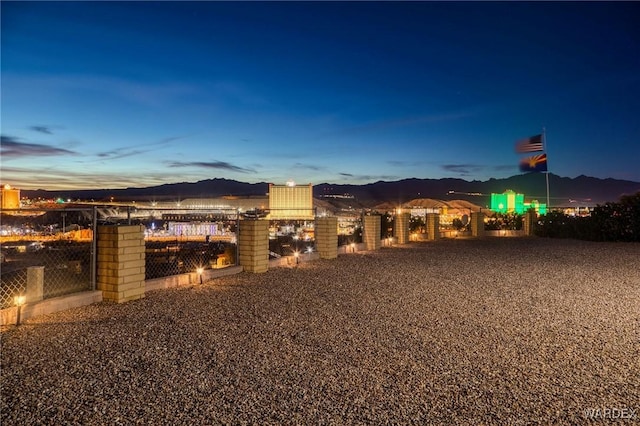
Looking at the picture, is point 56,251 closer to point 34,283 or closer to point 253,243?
point 253,243

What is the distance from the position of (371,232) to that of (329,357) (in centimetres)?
1224

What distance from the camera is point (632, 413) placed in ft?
11.4

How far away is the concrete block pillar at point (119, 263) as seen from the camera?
279 inches

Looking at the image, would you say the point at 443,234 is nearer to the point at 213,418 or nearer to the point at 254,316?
the point at 254,316

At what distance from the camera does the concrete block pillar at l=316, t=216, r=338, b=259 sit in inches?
534

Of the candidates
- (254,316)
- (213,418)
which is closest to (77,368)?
(213,418)

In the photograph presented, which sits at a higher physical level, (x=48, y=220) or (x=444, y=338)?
(x=48, y=220)

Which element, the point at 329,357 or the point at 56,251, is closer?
the point at 329,357

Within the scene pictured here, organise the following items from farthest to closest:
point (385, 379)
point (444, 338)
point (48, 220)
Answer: point (48, 220), point (444, 338), point (385, 379)

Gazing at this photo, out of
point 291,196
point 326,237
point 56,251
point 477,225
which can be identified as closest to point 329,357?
point 56,251

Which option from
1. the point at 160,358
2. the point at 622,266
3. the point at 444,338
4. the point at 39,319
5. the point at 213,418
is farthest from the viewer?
the point at 622,266

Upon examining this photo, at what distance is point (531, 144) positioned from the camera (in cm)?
2675

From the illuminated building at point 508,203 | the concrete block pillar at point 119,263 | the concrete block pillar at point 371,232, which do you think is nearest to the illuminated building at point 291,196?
the concrete block pillar at point 371,232

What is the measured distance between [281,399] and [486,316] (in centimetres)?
402
